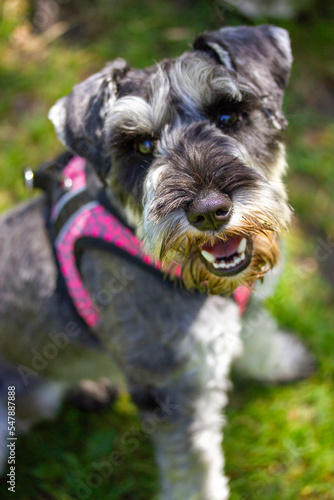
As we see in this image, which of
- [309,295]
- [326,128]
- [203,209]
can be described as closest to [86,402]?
[309,295]

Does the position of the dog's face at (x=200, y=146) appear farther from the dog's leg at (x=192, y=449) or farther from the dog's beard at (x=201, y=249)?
the dog's leg at (x=192, y=449)

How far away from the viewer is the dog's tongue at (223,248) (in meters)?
2.24

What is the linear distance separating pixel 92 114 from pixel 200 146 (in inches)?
22.9

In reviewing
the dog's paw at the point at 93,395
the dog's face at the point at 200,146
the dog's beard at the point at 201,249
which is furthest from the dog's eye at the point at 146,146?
the dog's paw at the point at 93,395

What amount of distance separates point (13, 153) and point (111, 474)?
2.98 m

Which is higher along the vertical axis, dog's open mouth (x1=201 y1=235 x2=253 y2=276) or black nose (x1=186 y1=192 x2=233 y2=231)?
black nose (x1=186 y1=192 x2=233 y2=231)

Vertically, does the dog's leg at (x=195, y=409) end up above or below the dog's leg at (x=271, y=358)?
above

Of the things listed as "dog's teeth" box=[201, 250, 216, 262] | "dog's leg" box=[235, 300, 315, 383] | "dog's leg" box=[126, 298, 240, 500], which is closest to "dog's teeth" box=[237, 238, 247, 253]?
"dog's teeth" box=[201, 250, 216, 262]

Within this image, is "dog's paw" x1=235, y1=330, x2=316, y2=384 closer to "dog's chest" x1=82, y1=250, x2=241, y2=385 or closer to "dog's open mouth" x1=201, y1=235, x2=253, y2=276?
"dog's chest" x1=82, y1=250, x2=241, y2=385

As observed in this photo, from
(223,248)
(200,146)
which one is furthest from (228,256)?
(200,146)

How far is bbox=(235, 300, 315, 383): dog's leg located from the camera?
3.48m

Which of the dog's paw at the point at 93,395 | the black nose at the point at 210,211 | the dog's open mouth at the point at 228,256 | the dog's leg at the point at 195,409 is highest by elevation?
the black nose at the point at 210,211

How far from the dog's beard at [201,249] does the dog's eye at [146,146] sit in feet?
1.45

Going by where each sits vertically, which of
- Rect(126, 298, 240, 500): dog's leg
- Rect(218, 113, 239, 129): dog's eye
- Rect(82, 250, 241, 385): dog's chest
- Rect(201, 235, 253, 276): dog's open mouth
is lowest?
Rect(126, 298, 240, 500): dog's leg
